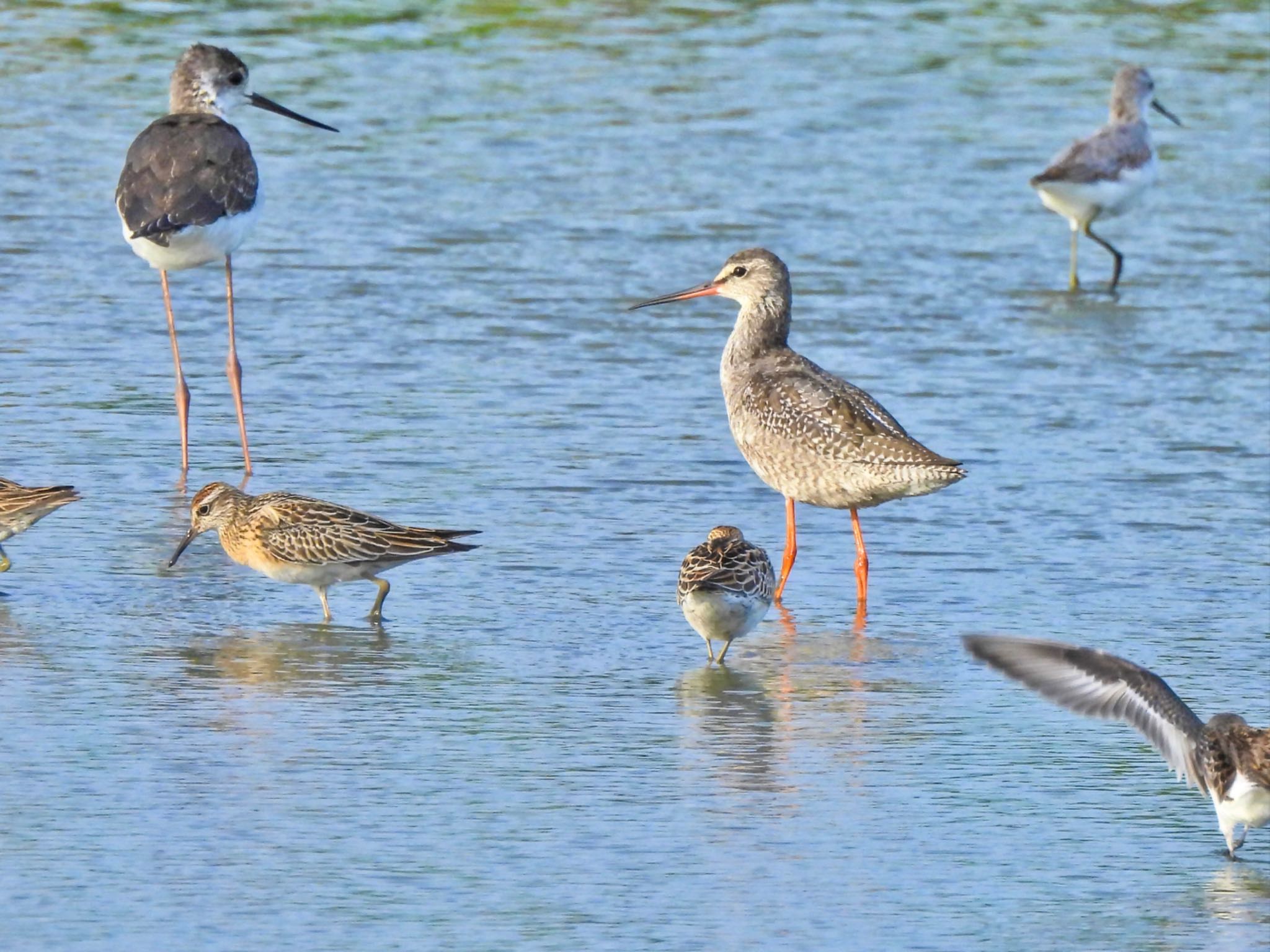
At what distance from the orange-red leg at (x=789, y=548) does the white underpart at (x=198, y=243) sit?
331cm

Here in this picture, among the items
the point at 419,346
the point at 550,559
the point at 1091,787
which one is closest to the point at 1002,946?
the point at 1091,787

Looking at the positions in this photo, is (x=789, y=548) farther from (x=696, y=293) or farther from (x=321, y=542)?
(x=321, y=542)

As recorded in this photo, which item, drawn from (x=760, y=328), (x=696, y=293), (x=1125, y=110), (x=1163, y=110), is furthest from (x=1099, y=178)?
(x=760, y=328)

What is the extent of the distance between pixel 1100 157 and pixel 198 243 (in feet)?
21.9

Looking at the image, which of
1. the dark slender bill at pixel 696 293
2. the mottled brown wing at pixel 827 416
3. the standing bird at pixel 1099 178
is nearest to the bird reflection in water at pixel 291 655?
the mottled brown wing at pixel 827 416

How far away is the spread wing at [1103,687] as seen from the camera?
6.79 meters

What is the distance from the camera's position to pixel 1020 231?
16703mm

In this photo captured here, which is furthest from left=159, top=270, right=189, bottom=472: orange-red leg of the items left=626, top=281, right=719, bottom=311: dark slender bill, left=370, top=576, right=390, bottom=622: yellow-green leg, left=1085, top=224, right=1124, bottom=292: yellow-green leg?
left=1085, top=224, right=1124, bottom=292: yellow-green leg

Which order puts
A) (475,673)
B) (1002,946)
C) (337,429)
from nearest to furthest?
(1002,946)
(475,673)
(337,429)

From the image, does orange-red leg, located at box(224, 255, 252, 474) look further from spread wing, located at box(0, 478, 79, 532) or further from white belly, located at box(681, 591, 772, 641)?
white belly, located at box(681, 591, 772, 641)

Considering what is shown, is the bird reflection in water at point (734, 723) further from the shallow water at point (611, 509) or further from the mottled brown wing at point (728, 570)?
the mottled brown wing at point (728, 570)

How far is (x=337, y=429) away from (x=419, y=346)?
1657mm

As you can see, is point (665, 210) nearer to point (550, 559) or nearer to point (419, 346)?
point (419, 346)

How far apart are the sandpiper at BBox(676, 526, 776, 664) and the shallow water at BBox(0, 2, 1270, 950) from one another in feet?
0.52
